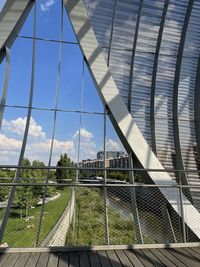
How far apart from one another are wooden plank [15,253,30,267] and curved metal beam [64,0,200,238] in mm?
3639

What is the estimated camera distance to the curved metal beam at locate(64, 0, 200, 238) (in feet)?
23.0

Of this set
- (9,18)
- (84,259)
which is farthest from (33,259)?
(9,18)

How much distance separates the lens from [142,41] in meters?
10.6

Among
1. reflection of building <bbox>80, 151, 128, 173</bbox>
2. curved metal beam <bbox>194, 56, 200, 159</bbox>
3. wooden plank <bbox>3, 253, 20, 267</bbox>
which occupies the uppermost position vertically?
curved metal beam <bbox>194, 56, 200, 159</bbox>

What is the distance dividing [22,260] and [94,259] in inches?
41.2

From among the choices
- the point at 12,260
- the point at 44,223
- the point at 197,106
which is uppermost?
the point at 197,106

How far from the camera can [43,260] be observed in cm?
385

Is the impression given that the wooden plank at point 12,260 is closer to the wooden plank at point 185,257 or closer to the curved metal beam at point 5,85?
Result: the wooden plank at point 185,257

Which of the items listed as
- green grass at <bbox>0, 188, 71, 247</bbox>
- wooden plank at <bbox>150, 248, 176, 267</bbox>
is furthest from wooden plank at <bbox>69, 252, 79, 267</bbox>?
green grass at <bbox>0, 188, 71, 247</bbox>

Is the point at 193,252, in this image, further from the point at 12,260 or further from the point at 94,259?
the point at 12,260

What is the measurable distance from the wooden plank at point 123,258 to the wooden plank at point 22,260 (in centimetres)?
139

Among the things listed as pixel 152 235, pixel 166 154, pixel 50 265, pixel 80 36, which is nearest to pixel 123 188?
pixel 152 235

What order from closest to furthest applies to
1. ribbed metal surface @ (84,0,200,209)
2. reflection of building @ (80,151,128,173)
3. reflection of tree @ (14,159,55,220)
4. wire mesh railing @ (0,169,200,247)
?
wire mesh railing @ (0,169,200,247) < reflection of tree @ (14,159,55,220) < reflection of building @ (80,151,128,173) < ribbed metal surface @ (84,0,200,209)

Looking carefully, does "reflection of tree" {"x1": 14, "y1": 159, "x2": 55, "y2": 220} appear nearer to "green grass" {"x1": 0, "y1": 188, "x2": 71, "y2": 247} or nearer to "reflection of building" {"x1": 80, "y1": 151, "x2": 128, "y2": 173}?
"green grass" {"x1": 0, "y1": 188, "x2": 71, "y2": 247}
